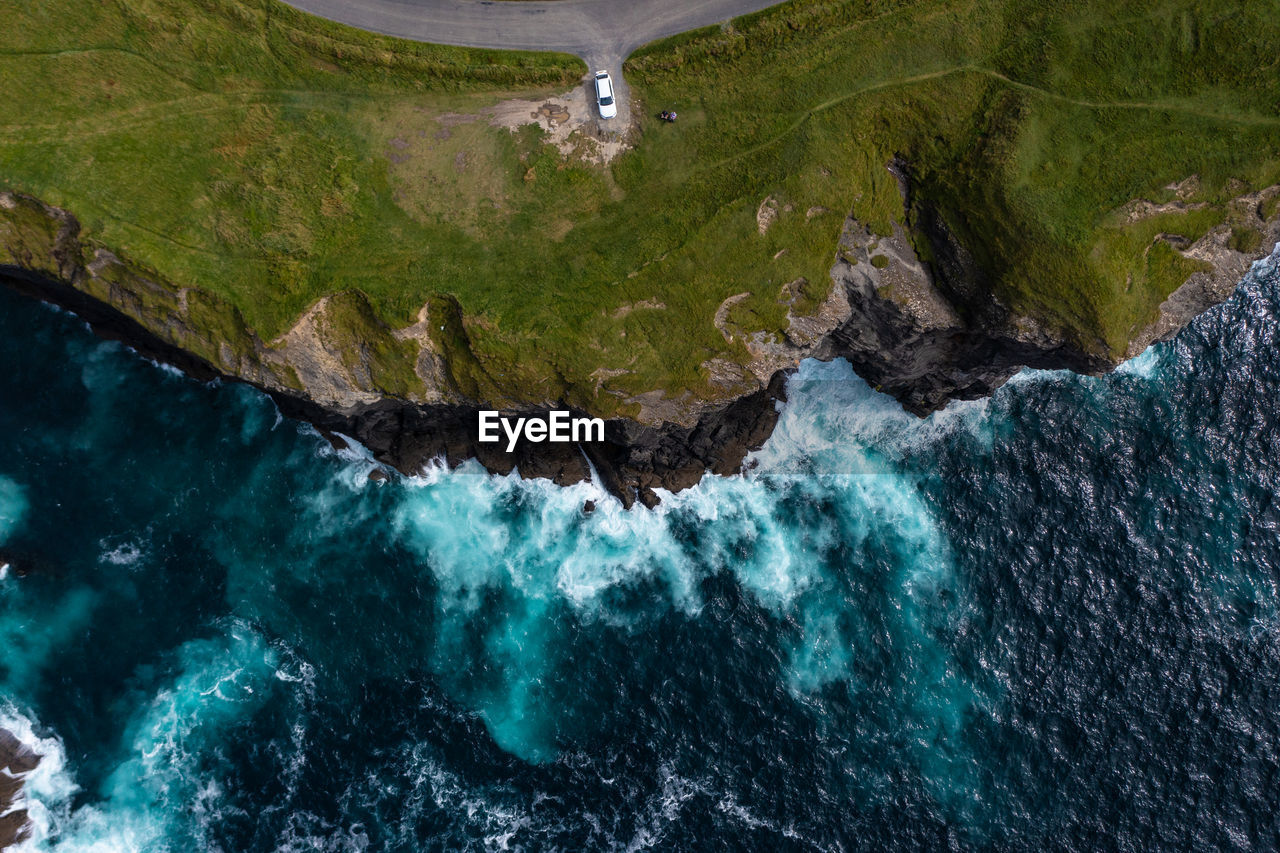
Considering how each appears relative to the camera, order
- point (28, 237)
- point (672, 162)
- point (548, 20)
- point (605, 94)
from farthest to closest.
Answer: point (672, 162) → point (548, 20) → point (605, 94) → point (28, 237)

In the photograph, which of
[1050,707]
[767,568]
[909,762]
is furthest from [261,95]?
[1050,707]

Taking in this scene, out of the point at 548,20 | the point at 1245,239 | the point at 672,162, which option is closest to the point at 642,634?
the point at 672,162

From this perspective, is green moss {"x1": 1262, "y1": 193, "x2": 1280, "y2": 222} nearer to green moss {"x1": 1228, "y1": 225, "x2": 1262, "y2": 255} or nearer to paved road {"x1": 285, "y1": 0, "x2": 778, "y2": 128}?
green moss {"x1": 1228, "y1": 225, "x2": 1262, "y2": 255}

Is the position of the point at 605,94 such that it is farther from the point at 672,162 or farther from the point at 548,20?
the point at 548,20

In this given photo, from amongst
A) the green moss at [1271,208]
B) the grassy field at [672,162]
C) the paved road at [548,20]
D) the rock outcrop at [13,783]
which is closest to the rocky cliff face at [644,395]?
the green moss at [1271,208]

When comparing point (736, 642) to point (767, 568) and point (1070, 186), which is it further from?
point (1070, 186)

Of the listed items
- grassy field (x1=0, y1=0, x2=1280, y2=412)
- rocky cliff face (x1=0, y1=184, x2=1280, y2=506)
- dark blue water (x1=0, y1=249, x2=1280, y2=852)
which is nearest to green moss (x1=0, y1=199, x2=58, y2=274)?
rocky cliff face (x1=0, y1=184, x2=1280, y2=506)
